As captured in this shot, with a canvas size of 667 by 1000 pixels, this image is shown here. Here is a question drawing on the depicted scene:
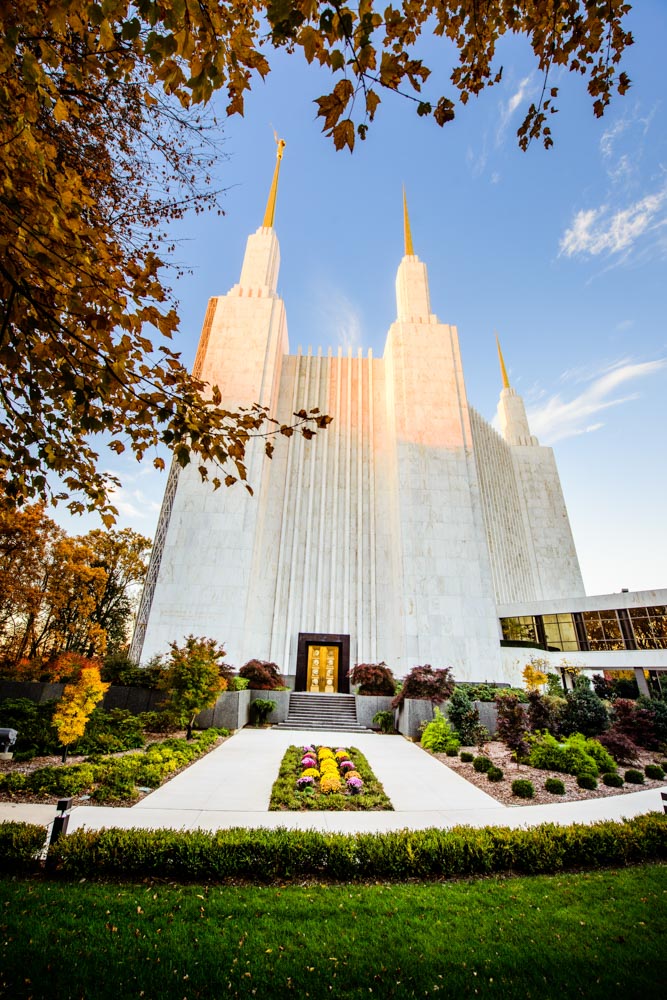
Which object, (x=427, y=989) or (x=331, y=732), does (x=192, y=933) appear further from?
(x=331, y=732)

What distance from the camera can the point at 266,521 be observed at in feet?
68.4

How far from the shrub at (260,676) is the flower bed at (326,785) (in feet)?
23.0

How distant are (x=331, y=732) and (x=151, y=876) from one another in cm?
1073

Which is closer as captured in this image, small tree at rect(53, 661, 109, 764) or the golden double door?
small tree at rect(53, 661, 109, 764)

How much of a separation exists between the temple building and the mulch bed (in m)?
7.88

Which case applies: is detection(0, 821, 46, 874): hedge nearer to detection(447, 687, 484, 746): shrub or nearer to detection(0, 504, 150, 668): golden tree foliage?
detection(447, 687, 484, 746): shrub

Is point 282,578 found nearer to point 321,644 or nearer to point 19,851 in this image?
point 321,644

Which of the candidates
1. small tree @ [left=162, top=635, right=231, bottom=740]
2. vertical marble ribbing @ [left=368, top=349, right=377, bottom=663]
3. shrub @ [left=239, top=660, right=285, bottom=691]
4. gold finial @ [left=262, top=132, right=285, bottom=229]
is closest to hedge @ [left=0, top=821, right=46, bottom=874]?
small tree @ [left=162, top=635, right=231, bottom=740]

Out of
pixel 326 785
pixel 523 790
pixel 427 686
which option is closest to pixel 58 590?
pixel 427 686

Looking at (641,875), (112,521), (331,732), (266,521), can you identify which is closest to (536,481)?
(266,521)

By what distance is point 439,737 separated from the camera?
35.4 ft

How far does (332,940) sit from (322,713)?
44.0 ft

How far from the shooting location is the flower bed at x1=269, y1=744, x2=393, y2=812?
251 inches

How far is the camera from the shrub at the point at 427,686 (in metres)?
13.0
